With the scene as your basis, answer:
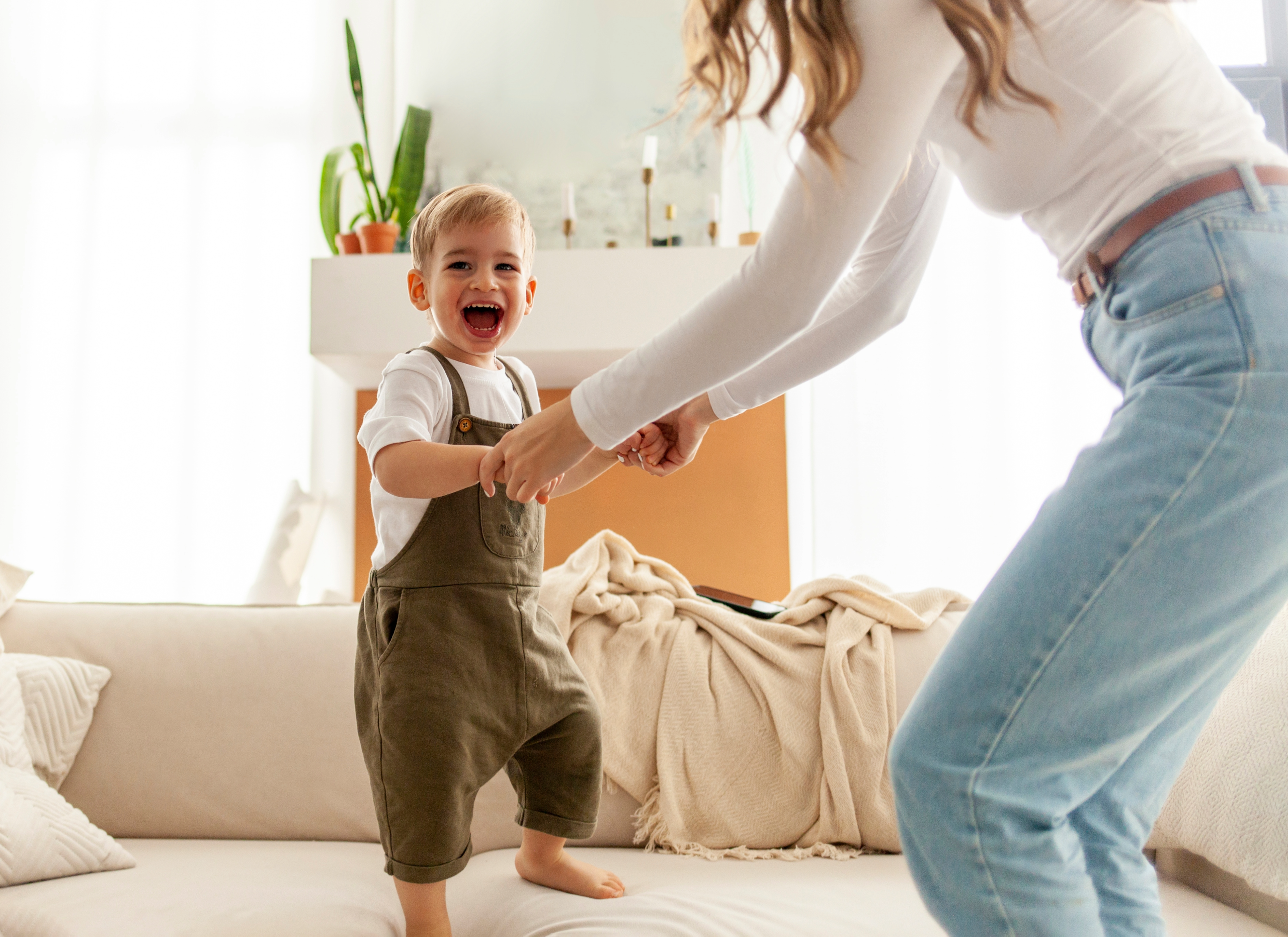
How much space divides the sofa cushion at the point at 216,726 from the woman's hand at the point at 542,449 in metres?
0.86

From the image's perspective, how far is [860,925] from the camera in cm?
106

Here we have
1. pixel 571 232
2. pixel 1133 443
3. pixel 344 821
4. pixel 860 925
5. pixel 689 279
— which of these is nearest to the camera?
pixel 1133 443

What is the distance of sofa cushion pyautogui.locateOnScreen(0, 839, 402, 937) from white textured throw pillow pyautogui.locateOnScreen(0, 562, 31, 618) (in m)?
0.56

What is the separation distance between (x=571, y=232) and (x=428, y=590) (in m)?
1.94

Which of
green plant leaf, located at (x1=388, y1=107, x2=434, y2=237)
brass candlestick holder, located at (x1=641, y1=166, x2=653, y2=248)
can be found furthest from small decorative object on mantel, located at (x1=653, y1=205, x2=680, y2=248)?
green plant leaf, located at (x1=388, y1=107, x2=434, y2=237)

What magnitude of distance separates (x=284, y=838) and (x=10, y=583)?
2.29ft

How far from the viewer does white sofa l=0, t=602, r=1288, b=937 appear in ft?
3.62

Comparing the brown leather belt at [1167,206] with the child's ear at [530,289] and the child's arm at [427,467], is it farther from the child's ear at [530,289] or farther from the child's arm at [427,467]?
the child's ear at [530,289]

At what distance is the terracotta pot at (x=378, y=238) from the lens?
8.81ft

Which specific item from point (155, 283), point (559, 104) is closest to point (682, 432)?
point (559, 104)

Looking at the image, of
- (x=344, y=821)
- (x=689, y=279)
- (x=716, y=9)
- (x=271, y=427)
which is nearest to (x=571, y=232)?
(x=689, y=279)

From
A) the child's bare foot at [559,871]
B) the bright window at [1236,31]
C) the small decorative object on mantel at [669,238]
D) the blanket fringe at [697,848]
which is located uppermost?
the bright window at [1236,31]

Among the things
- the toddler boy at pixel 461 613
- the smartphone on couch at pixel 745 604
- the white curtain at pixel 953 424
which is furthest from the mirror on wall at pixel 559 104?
the toddler boy at pixel 461 613

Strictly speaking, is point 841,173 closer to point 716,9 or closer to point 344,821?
point 716,9
